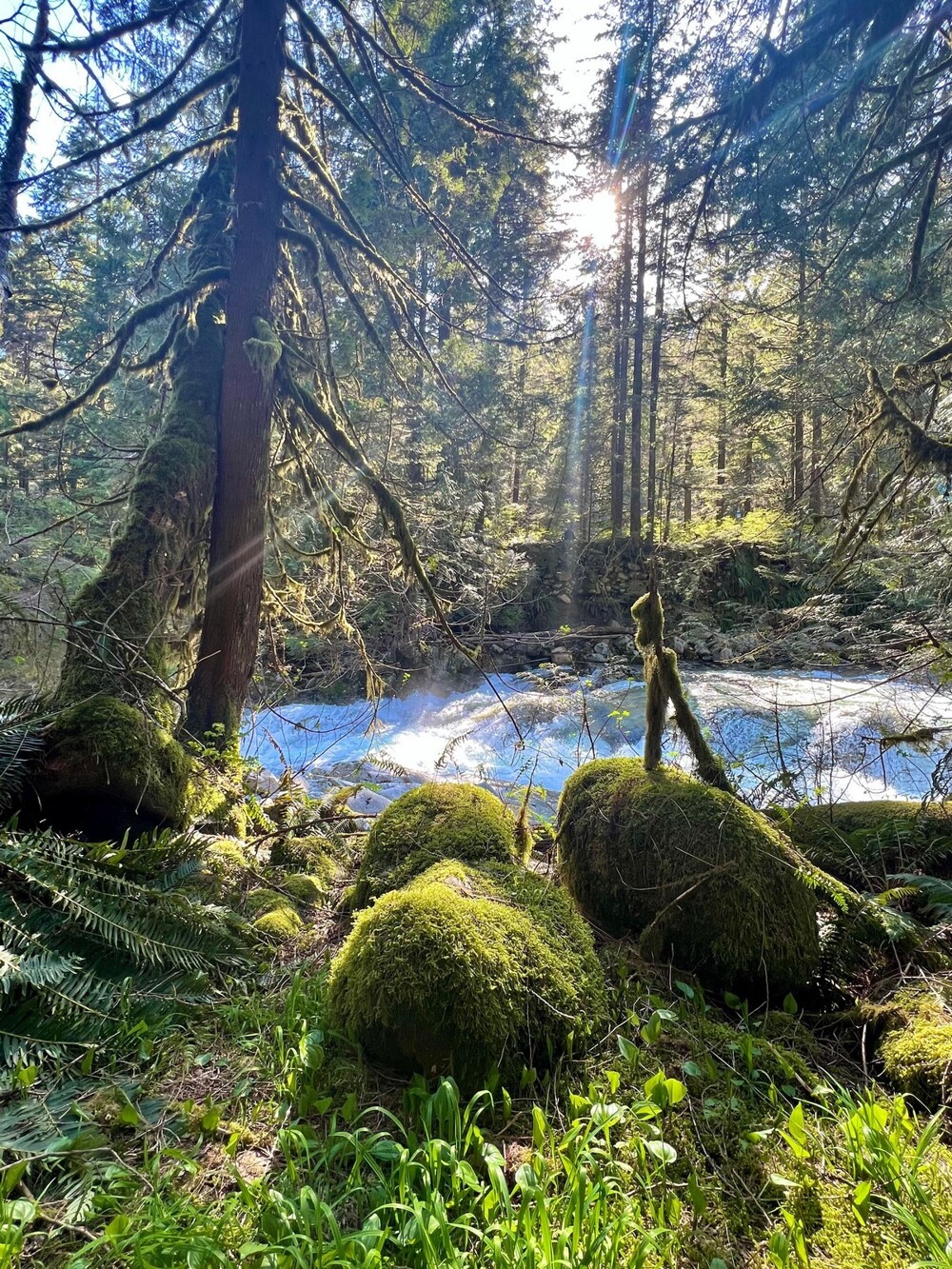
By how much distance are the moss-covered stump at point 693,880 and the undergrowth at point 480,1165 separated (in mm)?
397

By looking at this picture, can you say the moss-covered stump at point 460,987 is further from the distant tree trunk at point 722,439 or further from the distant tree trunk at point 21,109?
the distant tree trunk at point 722,439

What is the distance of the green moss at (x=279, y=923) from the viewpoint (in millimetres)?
2656

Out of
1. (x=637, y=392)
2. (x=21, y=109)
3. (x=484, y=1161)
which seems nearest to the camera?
(x=484, y=1161)

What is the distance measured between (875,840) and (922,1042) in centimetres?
166

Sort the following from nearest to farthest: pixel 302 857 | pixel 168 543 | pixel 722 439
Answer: pixel 302 857, pixel 168 543, pixel 722 439

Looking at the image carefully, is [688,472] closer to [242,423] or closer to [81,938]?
[242,423]

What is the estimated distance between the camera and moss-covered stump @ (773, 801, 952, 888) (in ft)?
10.2

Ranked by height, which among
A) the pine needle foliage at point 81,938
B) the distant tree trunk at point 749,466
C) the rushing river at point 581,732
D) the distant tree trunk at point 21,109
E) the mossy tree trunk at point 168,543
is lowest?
the rushing river at point 581,732

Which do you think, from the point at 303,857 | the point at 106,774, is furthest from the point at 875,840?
the point at 106,774

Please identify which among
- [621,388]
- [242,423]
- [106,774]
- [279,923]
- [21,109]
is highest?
[621,388]

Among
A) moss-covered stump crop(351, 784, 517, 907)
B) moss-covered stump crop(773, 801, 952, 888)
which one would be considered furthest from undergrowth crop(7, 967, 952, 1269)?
moss-covered stump crop(773, 801, 952, 888)

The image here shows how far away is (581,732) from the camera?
544 cm

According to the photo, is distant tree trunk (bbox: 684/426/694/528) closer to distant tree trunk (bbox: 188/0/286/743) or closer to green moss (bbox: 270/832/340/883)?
distant tree trunk (bbox: 188/0/286/743)

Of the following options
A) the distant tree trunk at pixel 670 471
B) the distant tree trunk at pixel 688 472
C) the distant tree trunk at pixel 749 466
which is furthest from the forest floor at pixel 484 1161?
the distant tree trunk at pixel 688 472
